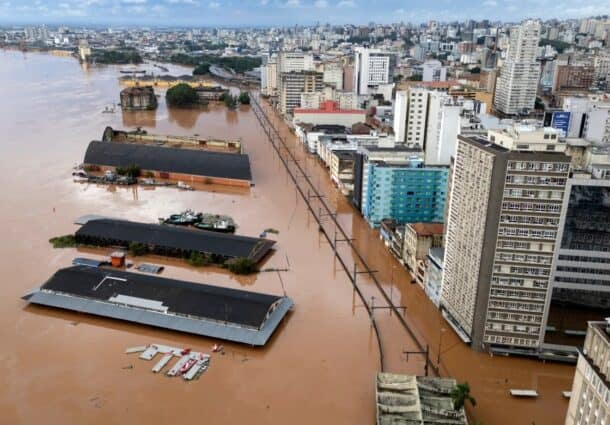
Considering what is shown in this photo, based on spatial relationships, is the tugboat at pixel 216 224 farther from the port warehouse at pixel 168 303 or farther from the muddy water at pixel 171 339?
the port warehouse at pixel 168 303

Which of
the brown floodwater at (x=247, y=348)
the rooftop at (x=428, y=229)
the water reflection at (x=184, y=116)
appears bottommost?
the brown floodwater at (x=247, y=348)

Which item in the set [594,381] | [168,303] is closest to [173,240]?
[168,303]


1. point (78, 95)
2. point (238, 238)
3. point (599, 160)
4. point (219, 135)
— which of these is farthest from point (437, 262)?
point (78, 95)

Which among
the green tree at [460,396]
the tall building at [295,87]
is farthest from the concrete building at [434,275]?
the tall building at [295,87]

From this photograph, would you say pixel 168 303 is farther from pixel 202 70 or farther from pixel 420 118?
pixel 202 70

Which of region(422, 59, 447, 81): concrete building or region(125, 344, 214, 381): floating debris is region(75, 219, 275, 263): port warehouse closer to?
region(125, 344, 214, 381): floating debris

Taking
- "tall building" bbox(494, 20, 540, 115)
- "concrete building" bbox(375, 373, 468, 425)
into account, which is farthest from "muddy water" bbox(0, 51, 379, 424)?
"tall building" bbox(494, 20, 540, 115)

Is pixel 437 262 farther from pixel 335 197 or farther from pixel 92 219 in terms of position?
pixel 92 219
